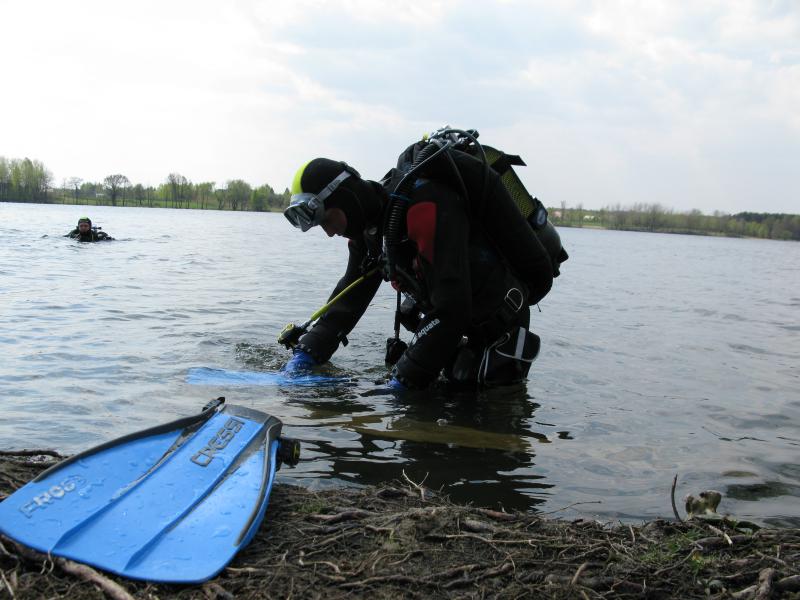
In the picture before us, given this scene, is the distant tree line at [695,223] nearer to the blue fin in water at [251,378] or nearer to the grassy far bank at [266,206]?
the grassy far bank at [266,206]

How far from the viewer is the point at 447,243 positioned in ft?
12.4

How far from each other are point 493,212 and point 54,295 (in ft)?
26.9

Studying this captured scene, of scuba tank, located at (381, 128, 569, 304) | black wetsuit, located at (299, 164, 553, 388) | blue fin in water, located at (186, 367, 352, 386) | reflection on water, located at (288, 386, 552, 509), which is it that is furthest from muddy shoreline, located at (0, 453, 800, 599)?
blue fin in water, located at (186, 367, 352, 386)

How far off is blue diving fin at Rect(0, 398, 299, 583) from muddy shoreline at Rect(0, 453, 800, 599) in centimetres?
7

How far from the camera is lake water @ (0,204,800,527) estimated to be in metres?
3.70

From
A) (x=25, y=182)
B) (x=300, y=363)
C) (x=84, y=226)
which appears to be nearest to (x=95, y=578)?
(x=300, y=363)

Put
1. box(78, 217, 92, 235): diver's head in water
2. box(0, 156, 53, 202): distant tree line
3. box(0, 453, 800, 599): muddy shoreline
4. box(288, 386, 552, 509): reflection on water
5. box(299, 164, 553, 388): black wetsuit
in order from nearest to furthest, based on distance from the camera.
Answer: box(0, 453, 800, 599): muddy shoreline, box(288, 386, 552, 509): reflection on water, box(299, 164, 553, 388): black wetsuit, box(78, 217, 92, 235): diver's head in water, box(0, 156, 53, 202): distant tree line

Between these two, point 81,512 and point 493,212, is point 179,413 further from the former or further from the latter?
point 493,212

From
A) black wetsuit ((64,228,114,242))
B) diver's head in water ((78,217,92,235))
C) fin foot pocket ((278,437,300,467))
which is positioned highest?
diver's head in water ((78,217,92,235))

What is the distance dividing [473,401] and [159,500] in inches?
123

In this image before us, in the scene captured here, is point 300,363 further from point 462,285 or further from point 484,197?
point 484,197

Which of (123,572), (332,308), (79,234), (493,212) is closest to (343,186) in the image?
(493,212)

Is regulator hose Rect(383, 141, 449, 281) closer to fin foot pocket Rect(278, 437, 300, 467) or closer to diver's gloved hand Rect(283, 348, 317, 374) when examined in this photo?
fin foot pocket Rect(278, 437, 300, 467)

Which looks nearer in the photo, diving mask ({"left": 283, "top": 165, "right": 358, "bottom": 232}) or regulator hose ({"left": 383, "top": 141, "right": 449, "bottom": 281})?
regulator hose ({"left": 383, "top": 141, "right": 449, "bottom": 281})
